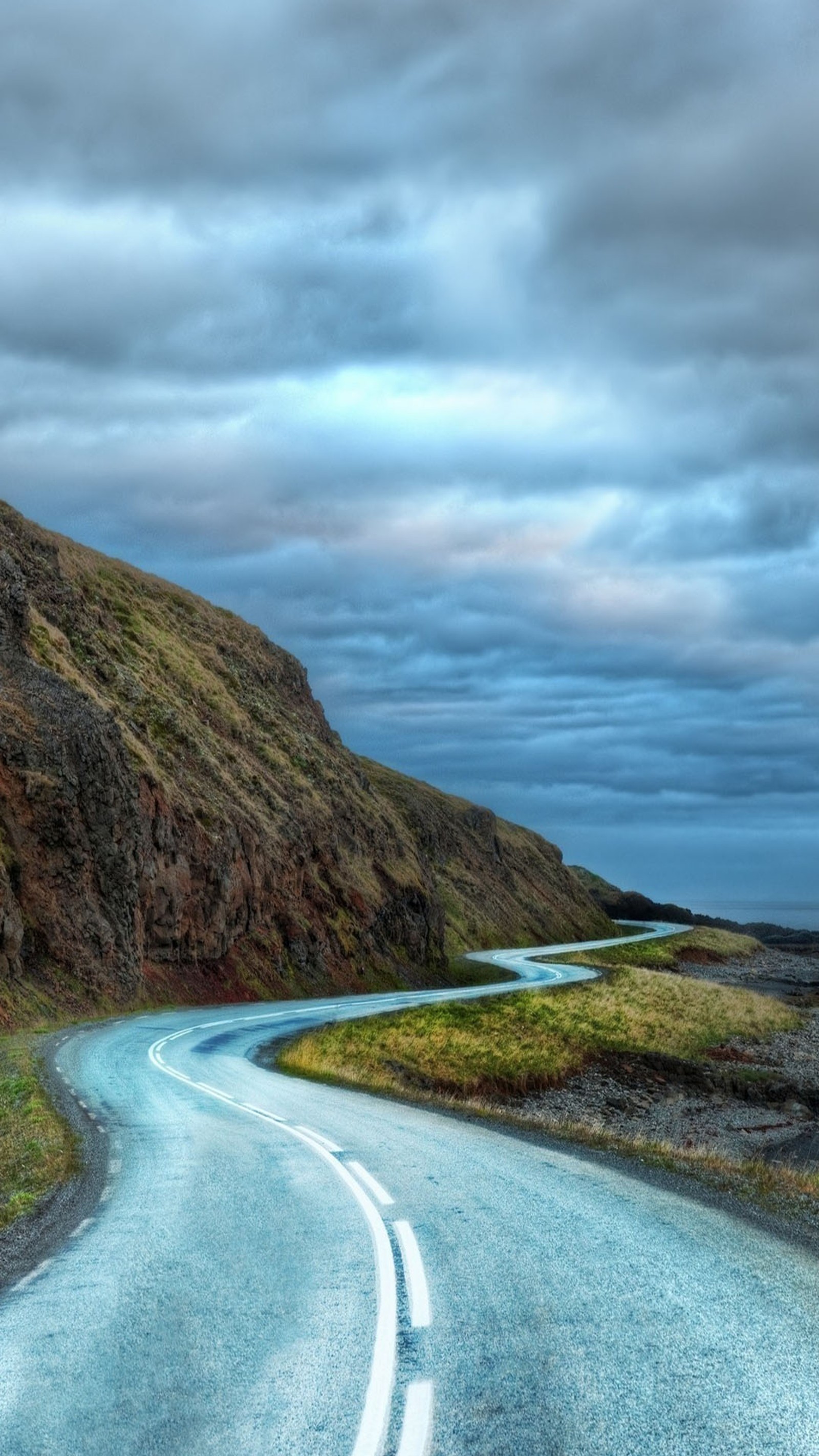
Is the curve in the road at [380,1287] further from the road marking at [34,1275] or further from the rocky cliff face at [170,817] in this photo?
the rocky cliff face at [170,817]

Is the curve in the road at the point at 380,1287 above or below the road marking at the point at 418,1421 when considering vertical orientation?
below

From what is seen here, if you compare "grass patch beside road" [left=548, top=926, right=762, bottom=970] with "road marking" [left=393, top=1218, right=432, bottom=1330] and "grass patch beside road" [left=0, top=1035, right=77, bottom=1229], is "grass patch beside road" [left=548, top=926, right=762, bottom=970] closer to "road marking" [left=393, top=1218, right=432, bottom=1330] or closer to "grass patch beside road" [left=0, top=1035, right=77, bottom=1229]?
"grass patch beside road" [left=0, top=1035, right=77, bottom=1229]

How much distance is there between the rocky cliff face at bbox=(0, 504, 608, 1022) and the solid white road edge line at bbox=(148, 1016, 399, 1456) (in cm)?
2786

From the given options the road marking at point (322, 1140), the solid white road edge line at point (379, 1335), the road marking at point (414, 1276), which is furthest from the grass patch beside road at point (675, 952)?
the road marking at point (414, 1276)

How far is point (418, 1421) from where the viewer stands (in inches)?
238

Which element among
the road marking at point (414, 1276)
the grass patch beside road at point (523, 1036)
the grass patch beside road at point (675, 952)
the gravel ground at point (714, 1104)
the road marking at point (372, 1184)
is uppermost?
the grass patch beside road at point (675, 952)

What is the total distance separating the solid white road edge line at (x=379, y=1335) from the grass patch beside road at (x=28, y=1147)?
332 cm

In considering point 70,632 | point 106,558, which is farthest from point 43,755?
point 106,558

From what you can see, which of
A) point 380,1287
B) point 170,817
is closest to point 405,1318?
point 380,1287

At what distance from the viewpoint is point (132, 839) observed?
A: 4772 centimetres

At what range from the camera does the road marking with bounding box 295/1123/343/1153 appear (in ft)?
50.0

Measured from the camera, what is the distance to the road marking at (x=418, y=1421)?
5.71 meters

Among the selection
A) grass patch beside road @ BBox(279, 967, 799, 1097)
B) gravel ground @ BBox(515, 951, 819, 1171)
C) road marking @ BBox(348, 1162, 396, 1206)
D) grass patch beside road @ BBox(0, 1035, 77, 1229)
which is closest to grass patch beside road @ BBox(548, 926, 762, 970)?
grass patch beside road @ BBox(279, 967, 799, 1097)

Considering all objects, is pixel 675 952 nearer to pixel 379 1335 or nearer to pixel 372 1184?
pixel 372 1184
